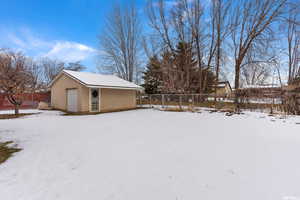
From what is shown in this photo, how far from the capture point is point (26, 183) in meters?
2.13

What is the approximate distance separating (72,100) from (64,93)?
125 cm

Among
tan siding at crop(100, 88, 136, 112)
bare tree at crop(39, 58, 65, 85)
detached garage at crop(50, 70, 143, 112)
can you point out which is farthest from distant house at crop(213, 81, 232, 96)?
bare tree at crop(39, 58, 65, 85)

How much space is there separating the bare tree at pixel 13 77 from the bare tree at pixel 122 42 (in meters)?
12.1

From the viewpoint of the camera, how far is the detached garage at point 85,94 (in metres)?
10.4

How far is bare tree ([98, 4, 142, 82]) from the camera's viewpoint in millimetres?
19125

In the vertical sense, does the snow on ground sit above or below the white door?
below

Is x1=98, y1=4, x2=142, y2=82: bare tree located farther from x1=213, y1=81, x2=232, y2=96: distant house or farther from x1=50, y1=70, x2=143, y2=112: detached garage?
x1=213, y1=81, x2=232, y2=96: distant house

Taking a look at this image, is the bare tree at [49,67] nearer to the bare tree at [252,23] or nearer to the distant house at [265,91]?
the bare tree at [252,23]

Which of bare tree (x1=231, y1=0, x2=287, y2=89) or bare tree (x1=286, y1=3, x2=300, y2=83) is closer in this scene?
bare tree (x1=231, y1=0, x2=287, y2=89)

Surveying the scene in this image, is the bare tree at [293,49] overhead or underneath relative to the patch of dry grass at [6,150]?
overhead

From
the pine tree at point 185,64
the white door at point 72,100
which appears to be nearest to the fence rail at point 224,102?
the pine tree at point 185,64

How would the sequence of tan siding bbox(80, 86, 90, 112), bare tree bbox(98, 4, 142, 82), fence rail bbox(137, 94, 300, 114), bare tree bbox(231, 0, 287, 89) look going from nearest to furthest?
1. fence rail bbox(137, 94, 300, 114)
2. tan siding bbox(80, 86, 90, 112)
3. bare tree bbox(231, 0, 287, 89)
4. bare tree bbox(98, 4, 142, 82)

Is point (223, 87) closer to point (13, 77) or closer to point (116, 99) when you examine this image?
point (116, 99)

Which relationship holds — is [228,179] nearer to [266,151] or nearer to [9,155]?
[266,151]
